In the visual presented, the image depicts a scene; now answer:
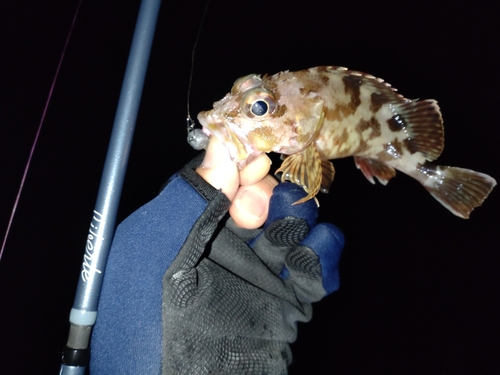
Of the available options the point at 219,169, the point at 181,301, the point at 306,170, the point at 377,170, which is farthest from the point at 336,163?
the point at 181,301

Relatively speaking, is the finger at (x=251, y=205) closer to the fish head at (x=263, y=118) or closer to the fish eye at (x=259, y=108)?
the fish head at (x=263, y=118)

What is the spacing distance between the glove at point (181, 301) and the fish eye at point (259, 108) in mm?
361

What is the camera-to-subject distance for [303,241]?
1708 millimetres

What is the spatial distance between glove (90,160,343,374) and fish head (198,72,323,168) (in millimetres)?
206

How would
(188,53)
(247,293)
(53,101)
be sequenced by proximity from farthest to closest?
(188,53)
(53,101)
(247,293)

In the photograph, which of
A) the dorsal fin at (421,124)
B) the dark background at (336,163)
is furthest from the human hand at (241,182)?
the dark background at (336,163)

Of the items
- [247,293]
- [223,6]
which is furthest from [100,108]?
[247,293]

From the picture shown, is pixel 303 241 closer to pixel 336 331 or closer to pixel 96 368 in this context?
pixel 96 368

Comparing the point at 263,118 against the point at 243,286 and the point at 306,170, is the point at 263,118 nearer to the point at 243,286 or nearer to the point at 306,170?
the point at 306,170

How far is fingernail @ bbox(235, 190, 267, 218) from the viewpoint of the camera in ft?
5.04

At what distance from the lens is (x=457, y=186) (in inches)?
72.2

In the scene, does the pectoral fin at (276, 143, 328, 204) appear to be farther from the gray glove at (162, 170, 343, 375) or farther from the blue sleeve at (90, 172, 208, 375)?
the blue sleeve at (90, 172, 208, 375)

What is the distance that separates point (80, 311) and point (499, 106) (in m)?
5.60

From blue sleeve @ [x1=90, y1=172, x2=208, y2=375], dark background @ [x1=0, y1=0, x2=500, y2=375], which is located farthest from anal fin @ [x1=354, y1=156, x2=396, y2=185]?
dark background @ [x1=0, y1=0, x2=500, y2=375]
